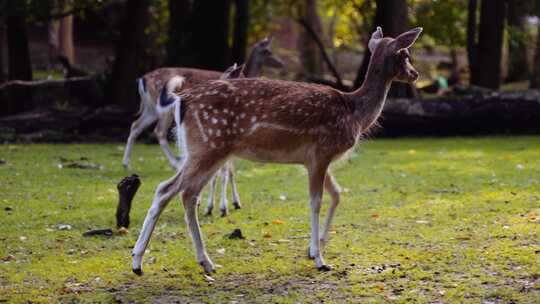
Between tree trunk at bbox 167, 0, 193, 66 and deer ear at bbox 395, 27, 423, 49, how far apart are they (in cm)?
1148

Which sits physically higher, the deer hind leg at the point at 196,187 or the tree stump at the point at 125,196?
the deer hind leg at the point at 196,187

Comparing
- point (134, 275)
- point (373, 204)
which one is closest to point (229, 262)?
point (134, 275)

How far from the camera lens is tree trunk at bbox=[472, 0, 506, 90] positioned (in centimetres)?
2014

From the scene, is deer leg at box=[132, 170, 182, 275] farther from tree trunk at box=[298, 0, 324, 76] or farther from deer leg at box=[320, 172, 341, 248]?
tree trunk at box=[298, 0, 324, 76]

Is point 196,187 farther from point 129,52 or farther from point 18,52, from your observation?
point 18,52

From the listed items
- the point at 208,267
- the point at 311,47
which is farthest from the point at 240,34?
the point at 208,267

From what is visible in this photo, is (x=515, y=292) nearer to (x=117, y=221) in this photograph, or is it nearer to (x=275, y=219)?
(x=275, y=219)

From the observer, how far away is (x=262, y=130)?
704 centimetres

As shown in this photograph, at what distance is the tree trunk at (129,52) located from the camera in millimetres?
19062

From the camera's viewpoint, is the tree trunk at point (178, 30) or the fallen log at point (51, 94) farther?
the fallen log at point (51, 94)

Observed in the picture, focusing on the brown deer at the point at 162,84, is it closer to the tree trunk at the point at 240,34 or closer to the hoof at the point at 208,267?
the hoof at the point at 208,267

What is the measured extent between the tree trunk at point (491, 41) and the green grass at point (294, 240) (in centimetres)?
749

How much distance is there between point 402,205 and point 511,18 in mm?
17119

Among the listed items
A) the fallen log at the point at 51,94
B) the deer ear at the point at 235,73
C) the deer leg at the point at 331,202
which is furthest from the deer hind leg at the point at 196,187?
the fallen log at the point at 51,94
